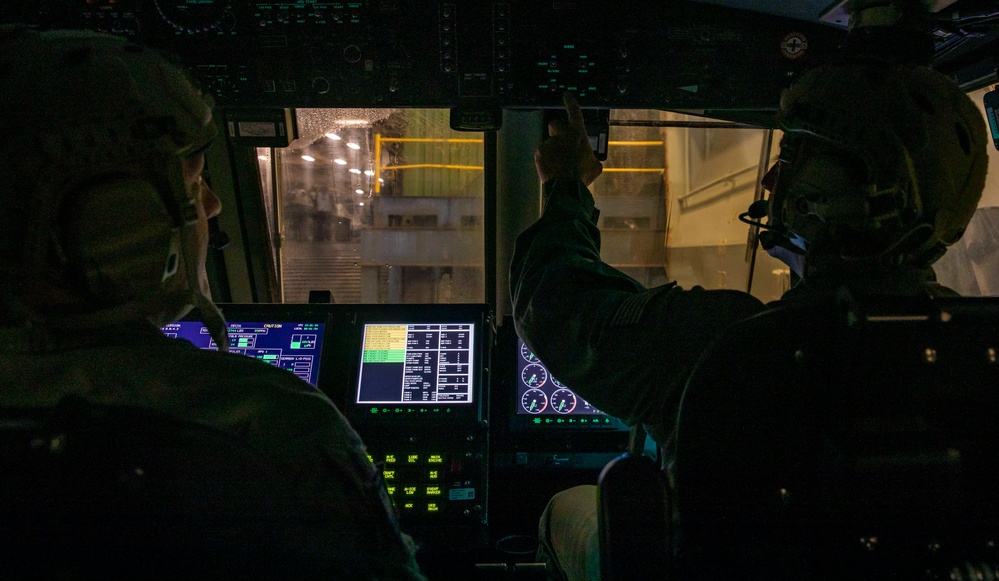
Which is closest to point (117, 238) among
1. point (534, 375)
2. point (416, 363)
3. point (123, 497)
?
point (123, 497)

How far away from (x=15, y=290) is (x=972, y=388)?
108 centimetres

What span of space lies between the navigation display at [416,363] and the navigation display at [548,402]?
0.18m

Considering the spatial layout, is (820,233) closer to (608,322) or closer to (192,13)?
(608,322)

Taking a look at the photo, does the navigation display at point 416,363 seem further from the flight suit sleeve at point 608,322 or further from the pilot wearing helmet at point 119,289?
the pilot wearing helmet at point 119,289

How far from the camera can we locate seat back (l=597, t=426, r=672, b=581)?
0.78m

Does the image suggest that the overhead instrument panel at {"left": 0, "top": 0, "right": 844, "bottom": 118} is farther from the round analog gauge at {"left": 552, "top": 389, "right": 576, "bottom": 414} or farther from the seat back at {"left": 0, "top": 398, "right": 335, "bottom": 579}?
the seat back at {"left": 0, "top": 398, "right": 335, "bottom": 579}

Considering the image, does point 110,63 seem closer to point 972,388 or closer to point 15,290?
point 15,290

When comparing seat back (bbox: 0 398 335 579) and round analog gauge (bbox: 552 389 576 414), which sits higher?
seat back (bbox: 0 398 335 579)

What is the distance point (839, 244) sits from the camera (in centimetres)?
91

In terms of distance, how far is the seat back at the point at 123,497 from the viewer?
541mm

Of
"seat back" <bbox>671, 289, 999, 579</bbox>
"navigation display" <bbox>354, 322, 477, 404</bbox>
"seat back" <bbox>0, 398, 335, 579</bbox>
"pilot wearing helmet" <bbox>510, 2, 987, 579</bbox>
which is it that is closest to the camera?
"seat back" <bbox>0, 398, 335, 579</bbox>

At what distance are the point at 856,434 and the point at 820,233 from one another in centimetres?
35

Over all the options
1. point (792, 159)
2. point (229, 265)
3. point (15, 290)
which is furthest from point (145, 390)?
point (229, 265)

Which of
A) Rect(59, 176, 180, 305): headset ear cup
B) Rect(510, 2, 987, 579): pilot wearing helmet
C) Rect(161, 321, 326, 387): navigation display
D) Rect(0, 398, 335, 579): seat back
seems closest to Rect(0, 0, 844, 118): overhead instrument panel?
Rect(161, 321, 326, 387): navigation display
